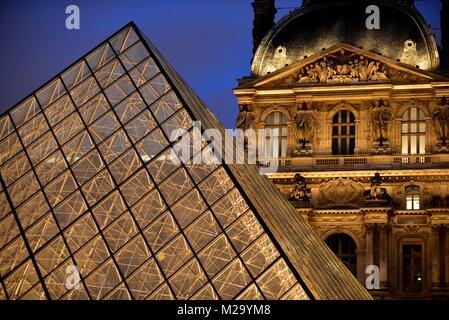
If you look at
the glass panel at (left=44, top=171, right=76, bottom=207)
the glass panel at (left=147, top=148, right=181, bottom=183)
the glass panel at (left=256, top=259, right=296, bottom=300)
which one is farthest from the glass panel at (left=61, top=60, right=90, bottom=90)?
the glass panel at (left=256, top=259, right=296, bottom=300)

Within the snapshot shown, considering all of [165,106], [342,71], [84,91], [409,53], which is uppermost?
[409,53]

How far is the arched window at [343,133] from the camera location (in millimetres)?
51375

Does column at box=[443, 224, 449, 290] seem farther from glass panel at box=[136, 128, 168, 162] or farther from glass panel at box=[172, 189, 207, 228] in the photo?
glass panel at box=[172, 189, 207, 228]

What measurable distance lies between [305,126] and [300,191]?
2.51 m

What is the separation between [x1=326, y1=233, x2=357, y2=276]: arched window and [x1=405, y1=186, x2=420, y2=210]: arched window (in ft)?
6.82

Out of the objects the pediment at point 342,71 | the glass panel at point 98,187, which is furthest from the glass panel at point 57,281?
the pediment at point 342,71

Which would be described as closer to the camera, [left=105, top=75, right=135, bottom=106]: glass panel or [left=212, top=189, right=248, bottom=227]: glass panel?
[left=212, top=189, right=248, bottom=227]: glass panel

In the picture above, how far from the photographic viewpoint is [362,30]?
53312 mm

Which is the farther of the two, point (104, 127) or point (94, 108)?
point (94, 108)

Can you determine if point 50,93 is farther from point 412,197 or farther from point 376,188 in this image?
point 412,197

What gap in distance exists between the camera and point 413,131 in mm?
50812

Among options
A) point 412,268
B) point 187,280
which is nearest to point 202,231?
point 187,280

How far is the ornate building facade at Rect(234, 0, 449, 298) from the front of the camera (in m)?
49.0
